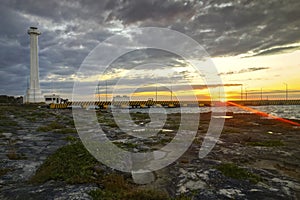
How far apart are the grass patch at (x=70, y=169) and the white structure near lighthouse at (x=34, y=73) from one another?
253ft

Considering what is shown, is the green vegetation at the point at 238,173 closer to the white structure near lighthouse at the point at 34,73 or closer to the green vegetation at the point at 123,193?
the green vegetation at the point at 123,193

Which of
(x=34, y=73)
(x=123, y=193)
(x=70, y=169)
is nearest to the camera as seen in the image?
(x=123, y=193)

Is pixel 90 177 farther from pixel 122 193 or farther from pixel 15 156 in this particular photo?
pixel 15 156

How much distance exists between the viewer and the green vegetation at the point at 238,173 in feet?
31.0

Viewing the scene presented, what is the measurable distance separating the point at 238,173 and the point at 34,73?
83.7 m

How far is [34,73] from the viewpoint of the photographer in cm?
8062

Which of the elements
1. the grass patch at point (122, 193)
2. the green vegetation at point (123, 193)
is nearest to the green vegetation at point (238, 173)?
the green vegetation at point (123, 193)

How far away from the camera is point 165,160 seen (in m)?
12.2

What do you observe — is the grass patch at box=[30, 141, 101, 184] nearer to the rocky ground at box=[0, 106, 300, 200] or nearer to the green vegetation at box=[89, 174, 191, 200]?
the rocky ground at box=[0, 106, 300, 200]

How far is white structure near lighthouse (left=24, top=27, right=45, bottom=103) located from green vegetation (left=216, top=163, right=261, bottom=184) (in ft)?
269

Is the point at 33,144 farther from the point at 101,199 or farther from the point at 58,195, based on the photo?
the point at 101,199

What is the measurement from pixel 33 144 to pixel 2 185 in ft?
25.2

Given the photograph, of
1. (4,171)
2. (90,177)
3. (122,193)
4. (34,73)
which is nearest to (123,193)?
(122,193)

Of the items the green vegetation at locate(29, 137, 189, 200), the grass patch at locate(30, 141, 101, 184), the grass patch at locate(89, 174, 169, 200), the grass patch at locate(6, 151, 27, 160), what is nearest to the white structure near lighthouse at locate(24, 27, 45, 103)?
the grass patch at locate(6, 151, 27, 160)
